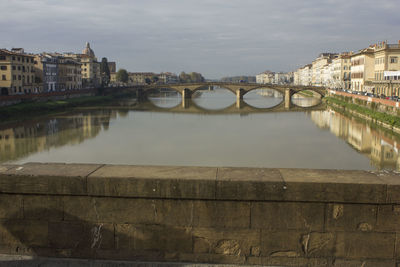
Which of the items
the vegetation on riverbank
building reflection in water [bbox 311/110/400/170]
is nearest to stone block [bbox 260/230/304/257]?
building reflection in water [bbox 311/110/400/170]

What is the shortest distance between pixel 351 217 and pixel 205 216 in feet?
3.42

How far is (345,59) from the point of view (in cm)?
7131

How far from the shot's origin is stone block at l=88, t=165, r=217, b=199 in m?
2.84

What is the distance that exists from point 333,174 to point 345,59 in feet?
243

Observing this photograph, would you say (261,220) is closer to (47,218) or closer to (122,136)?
(47,218)

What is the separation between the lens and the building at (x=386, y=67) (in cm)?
3988

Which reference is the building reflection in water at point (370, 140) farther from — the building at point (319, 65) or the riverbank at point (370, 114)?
the building at point (319, 65)

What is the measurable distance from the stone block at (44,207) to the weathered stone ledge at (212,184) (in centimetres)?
6

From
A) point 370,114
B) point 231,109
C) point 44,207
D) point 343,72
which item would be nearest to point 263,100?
point 343,72

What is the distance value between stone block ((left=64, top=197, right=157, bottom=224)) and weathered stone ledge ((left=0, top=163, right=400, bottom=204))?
53 millimetres

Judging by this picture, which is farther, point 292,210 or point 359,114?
point 359,114

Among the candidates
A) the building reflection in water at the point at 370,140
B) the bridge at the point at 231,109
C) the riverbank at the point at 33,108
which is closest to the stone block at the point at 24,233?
the building reflection in water at the point at 370,140

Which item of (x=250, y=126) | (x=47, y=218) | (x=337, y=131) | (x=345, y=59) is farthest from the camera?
(x=345, y=59)

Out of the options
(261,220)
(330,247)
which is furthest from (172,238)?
(330,247)
